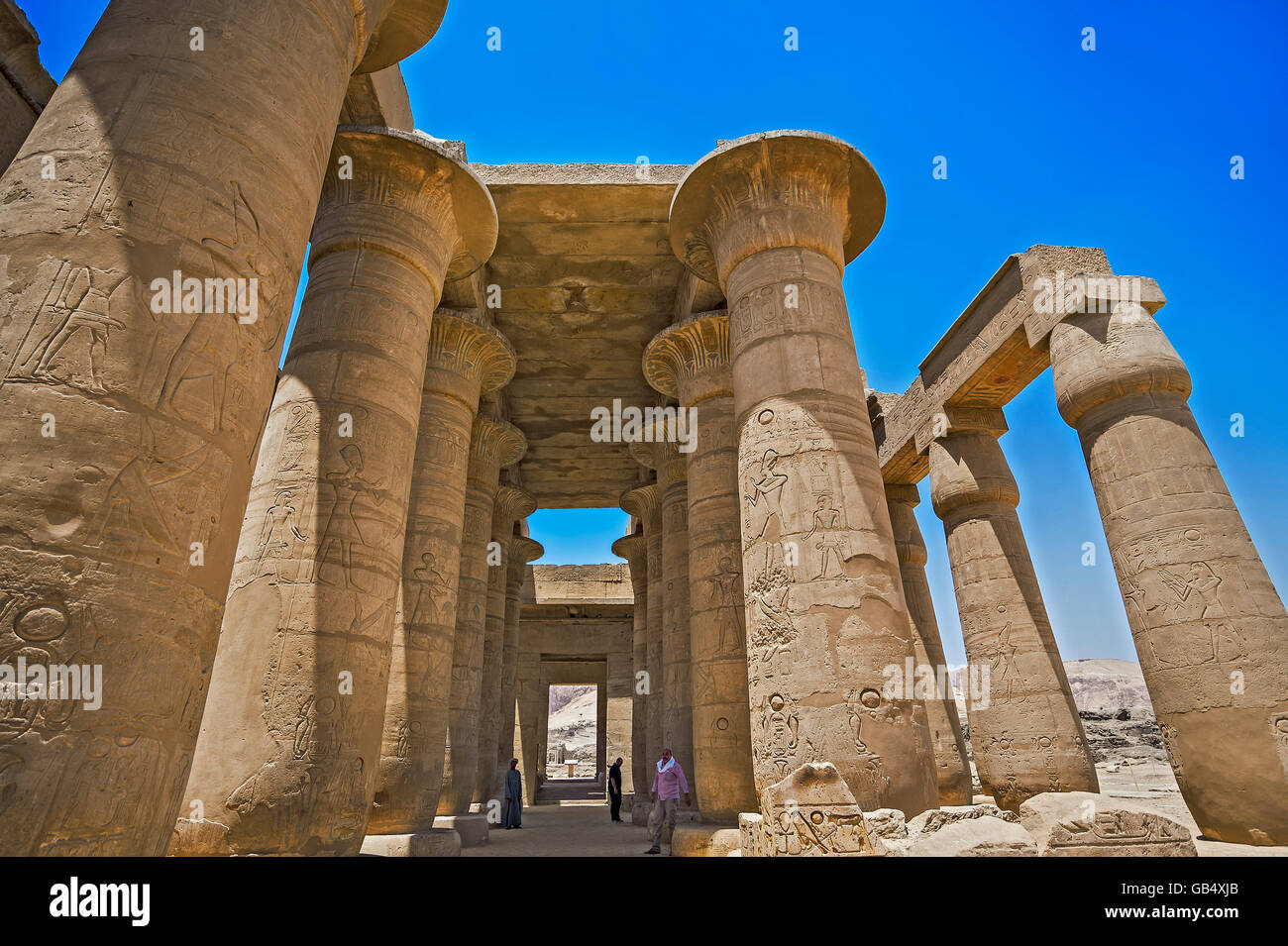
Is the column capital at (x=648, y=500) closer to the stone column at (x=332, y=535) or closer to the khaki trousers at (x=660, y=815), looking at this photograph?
the khaki trousers at (x=660, y=815)

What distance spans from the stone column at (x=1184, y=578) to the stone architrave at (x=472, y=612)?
29.3 ft

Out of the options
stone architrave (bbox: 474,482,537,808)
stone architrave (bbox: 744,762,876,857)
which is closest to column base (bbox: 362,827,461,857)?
stone architrave (bbox: 744,762,876,857)

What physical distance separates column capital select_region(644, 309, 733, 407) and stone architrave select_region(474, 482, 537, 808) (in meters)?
6.19

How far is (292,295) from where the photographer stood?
4203mm

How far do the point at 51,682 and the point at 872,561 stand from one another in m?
5.41

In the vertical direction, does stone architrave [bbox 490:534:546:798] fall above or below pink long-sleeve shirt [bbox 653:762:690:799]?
above

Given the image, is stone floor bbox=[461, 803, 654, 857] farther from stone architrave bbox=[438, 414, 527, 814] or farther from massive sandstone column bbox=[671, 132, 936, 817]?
massive sandstone column bbox=[671, 132, 936, 817]

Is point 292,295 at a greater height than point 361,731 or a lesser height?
greater

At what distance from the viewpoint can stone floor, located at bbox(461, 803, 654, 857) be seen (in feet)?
29.0

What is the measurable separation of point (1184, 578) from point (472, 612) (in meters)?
10.3

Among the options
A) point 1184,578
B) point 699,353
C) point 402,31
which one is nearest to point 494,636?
point 699,353

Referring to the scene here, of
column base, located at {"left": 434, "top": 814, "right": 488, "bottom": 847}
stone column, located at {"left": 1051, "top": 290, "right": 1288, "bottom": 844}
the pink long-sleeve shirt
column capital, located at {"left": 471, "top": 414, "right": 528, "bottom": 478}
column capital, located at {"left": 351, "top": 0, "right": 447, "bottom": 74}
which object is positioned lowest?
column base, located at {"left": 434, "top": 814, "right": 488, "bottom": 847}

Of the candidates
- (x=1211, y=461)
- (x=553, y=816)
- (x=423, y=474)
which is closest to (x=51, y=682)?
(x=423, y=474)

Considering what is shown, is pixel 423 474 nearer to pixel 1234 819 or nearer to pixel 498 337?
pixel 498 337
